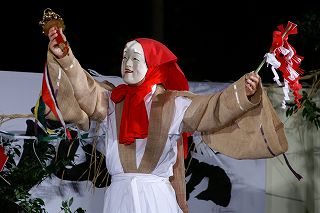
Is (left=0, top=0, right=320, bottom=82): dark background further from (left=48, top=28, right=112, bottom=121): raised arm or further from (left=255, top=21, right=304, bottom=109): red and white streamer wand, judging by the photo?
(left=255, top=21, right=304, bottom=109): red and white streamer wand

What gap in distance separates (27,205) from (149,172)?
967 millimetres

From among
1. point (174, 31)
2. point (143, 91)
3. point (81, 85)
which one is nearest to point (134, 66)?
point (143, 91)

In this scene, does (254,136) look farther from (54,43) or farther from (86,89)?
(54,43)

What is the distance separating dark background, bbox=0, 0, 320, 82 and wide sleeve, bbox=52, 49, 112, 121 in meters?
1.07

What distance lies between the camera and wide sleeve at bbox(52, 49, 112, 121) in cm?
210

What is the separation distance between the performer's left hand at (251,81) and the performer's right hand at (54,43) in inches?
23.5

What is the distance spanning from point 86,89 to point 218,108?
46cm

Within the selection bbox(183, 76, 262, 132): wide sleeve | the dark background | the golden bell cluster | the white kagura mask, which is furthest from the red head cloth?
the dark background

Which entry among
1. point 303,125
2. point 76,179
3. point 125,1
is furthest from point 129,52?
point 303,125

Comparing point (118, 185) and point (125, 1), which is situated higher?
point (125, 1)

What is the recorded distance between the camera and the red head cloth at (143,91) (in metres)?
2.18

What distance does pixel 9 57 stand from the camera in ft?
10.7

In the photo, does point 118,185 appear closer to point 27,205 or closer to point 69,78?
point 69,78

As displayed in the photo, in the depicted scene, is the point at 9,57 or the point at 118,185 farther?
the point at 9,57
